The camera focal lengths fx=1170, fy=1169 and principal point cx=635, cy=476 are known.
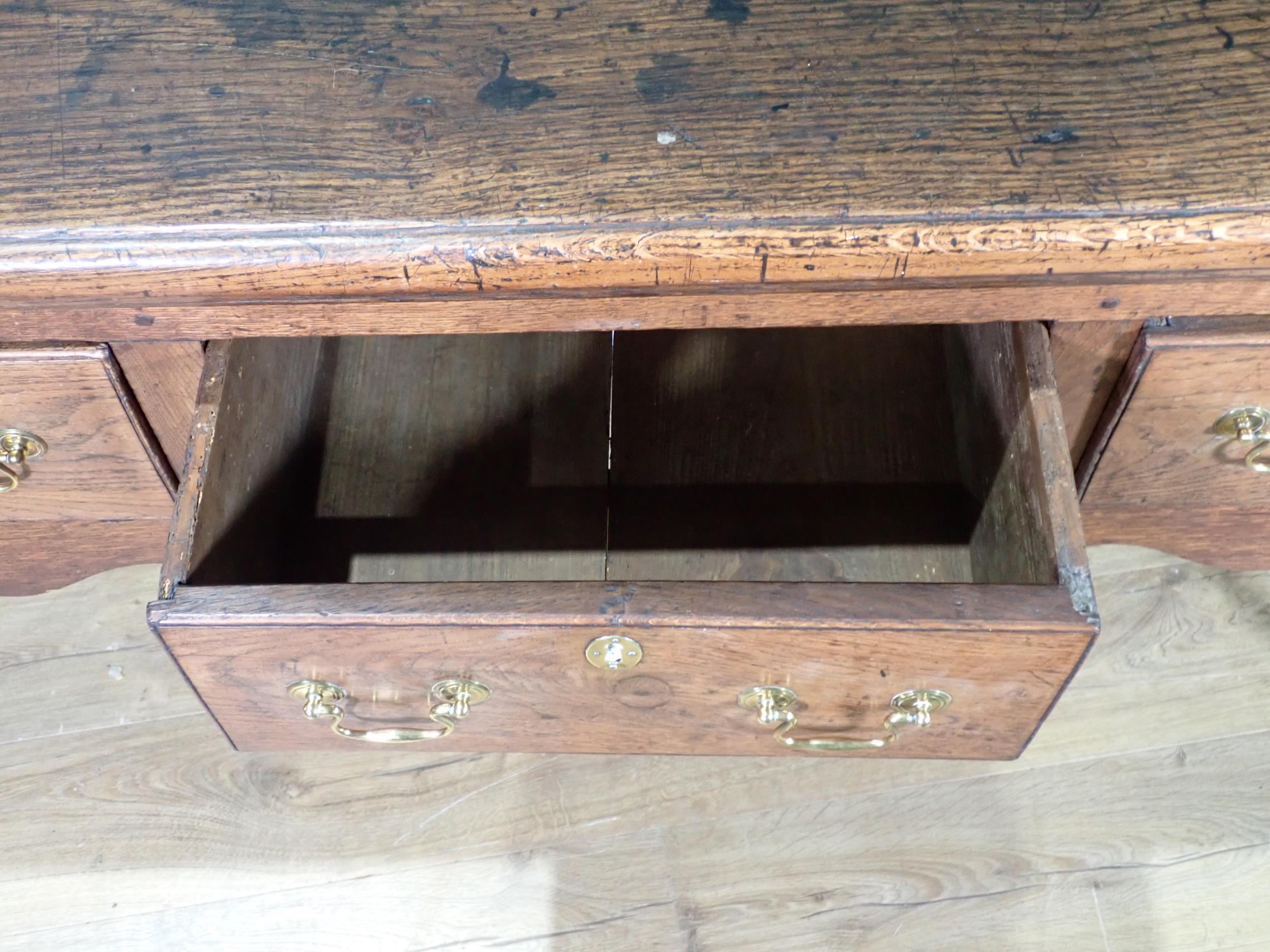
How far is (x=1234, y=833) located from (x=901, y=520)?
1.15 feet

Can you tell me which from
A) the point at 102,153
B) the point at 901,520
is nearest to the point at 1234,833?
the point at 901,520

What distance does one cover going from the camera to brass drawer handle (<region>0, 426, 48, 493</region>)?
763mm

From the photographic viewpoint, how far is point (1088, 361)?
74cm

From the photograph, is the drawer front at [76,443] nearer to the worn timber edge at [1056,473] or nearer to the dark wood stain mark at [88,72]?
the dark wood stain mark at [88,72]

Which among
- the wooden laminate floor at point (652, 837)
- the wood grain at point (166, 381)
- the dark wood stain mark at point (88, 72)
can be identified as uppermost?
the dark wood stain mark at point (88, 72)

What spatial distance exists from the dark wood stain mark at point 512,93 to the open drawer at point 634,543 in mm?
231

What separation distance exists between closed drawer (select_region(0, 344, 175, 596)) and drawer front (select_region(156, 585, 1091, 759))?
0.18 meters

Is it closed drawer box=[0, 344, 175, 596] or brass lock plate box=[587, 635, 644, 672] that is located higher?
closed drawer box=[0, 344, 175, 596]

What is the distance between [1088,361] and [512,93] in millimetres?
392

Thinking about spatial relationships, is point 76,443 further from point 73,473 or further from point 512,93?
point 512,93

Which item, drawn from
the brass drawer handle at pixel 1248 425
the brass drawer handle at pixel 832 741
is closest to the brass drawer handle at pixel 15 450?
the brass drawer handle at pixel 832 741

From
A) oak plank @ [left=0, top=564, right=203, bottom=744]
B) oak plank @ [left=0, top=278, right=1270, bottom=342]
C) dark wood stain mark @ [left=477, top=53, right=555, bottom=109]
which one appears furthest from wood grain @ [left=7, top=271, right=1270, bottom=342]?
oak plank @ [left=0, top=564, right=203, bottom=744]

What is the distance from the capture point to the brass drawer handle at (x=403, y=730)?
72 cm

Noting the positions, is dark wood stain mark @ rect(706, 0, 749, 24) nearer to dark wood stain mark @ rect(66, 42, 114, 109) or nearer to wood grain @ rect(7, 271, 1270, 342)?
wood grain @ rect(7, 271, 1270, 342)
